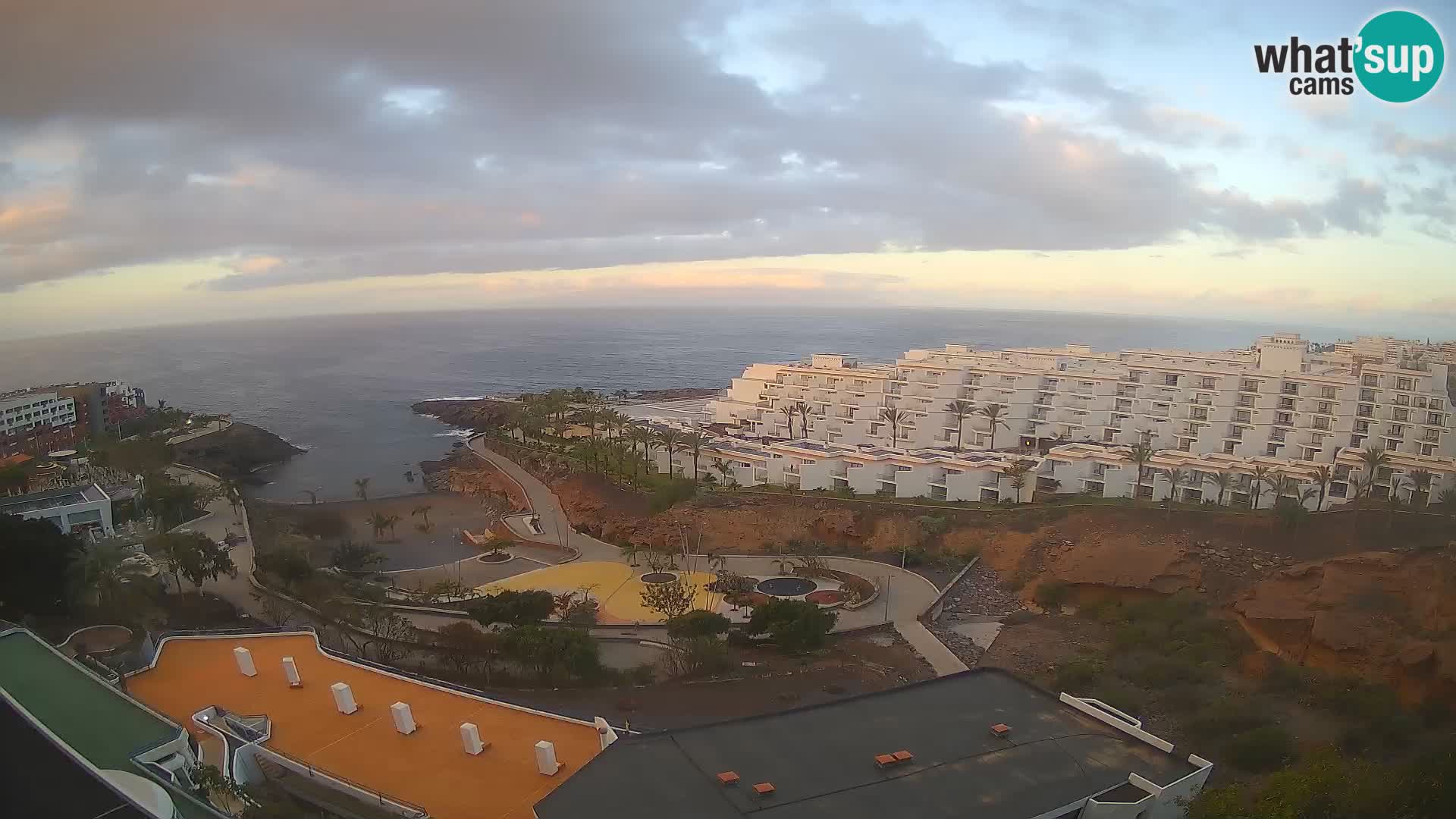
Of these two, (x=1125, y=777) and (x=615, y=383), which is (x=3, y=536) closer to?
(x=1125, y=777)

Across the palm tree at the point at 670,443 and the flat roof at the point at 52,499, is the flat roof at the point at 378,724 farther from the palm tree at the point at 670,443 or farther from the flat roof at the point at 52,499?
the palm tree at the point at 670,443

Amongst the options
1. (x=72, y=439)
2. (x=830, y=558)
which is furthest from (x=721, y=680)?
(x=72, y=439)

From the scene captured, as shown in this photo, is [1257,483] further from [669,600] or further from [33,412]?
[33,412]

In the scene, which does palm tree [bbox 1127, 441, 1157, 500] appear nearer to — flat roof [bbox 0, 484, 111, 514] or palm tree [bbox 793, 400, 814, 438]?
palm tree [bbox 793, 400, 814, 438]

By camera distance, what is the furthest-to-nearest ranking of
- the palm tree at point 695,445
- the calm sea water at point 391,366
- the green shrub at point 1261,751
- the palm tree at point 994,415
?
the calm sea water at point 391,366 → the palm tree at point 994,415 → the palm tree at point 695,445 → the green shrub at point 1261,751

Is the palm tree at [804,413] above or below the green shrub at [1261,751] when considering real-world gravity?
above

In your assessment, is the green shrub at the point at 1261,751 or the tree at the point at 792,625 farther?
the tree at the point at 792,625

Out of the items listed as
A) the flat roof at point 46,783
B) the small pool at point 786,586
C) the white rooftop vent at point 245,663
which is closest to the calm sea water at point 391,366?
the small pool at point 786,586
